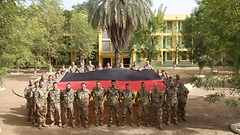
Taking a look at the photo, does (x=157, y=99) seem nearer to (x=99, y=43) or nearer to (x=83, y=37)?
(x=83, y=37)

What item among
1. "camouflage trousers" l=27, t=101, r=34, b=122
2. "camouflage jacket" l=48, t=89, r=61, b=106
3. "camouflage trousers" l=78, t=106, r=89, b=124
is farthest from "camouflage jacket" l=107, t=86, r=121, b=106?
"camouflage trousers" l=27, t=101, r=34, b=122

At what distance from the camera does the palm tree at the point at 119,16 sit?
14.4 metres

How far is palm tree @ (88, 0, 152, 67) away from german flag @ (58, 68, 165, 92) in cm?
534

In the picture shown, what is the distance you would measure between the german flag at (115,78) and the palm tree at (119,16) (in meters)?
5.34

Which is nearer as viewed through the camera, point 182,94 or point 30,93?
point 30,93

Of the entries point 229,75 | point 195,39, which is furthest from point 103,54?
point 229,75

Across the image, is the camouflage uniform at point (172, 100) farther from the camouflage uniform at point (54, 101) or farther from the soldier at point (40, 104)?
the soldier at point (40, 104)

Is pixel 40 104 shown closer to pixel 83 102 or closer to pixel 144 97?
pixel 83 102

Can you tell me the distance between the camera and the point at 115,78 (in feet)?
31.9

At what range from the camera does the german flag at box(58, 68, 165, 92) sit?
30.2 feet

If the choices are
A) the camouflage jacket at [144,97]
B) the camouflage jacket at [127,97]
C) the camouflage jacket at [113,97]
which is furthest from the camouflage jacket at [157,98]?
the camouflage jacket at [113,97]

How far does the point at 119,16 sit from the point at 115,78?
6029 mm

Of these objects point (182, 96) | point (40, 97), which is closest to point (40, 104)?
point (40, 97)

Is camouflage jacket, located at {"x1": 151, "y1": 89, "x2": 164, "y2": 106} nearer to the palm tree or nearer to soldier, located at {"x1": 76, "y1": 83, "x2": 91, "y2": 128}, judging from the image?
soldier, located at {"x1": 76, "y1": 83, "x2": 91, "y2": 128}
